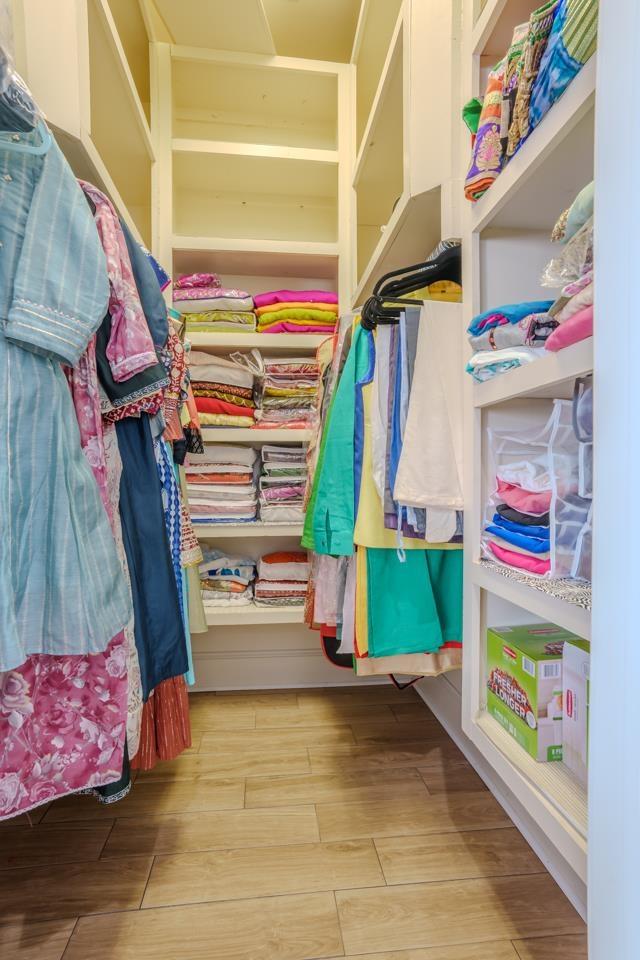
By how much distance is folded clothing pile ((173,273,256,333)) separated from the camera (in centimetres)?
185

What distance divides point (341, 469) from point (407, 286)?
0.47 meters

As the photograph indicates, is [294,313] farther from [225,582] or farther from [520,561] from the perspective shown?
[520,561]

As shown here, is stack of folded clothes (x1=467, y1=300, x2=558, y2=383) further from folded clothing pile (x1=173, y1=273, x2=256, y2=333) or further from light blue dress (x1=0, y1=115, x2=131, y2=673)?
folded clothing pile (x1=173, y1=273, x2=256, y2=333)

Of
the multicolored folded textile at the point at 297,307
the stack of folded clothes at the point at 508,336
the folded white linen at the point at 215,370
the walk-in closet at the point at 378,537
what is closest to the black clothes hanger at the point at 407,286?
the walk-in closet at the point at 378,537

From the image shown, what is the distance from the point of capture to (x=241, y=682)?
1.99 metres

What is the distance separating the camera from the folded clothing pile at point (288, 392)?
76.6 inches

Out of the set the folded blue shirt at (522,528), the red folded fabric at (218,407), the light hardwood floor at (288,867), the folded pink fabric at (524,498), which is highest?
the red folded fabric at (218,407)

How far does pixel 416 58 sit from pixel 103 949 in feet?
6.62

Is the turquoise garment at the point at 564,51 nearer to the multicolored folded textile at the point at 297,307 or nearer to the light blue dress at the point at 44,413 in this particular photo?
the light blue dress at the point at 44,413

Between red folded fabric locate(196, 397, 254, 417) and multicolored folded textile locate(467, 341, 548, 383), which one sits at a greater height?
red folded fabric locate(196, 397, 254, 417)

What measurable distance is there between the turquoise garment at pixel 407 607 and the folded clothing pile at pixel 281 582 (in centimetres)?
82

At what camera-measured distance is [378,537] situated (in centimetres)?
112

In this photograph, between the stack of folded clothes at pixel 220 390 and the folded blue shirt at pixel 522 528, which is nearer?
the folded blue shirt at pixel 522 528

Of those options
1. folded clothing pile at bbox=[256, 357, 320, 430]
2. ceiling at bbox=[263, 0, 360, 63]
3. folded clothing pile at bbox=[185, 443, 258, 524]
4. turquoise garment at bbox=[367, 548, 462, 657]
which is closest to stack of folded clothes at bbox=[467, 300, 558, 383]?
turquoise garment at bbox=[367, 548, 462, 657]
